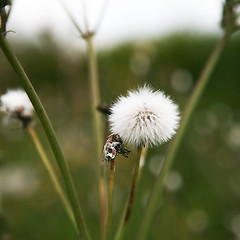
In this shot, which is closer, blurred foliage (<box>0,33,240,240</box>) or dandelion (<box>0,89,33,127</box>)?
dandelion (<box>0,89,33,127</box>)

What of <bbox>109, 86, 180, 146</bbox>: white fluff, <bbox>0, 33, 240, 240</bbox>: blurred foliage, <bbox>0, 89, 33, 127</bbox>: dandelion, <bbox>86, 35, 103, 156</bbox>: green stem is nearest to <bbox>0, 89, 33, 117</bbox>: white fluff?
<bbox>0, 89, 33, 127</bbox>: dandelion

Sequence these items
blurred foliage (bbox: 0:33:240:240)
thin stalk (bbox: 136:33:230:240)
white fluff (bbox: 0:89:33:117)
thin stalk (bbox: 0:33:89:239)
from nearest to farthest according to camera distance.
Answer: thin stalk (bbox: 0:33:89:239), thin stalk (bbox: 136:33:230:240), white fluff (bbox: 0:89:33:117), blurred foliage (bbox: 0:33:240:240)

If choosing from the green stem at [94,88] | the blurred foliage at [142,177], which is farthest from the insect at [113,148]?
the blurred foliage at [142,177]

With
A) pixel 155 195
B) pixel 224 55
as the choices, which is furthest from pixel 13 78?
pixel 155 195

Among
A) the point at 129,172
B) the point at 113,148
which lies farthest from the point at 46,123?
the point at 129,172

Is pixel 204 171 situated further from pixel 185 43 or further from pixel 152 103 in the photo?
pixel 185 43

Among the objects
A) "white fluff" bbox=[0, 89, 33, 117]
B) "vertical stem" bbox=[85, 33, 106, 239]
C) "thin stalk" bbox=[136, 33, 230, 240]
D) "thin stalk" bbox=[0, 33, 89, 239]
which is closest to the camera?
"thin stalk" bbox=[0, 33, 89, 239]

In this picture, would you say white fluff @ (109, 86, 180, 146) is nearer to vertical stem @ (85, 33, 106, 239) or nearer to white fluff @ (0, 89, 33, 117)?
vertical stem @ (85, 33, 106, 239)

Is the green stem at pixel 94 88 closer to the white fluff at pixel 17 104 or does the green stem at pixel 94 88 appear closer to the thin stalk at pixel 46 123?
the white fluff at pixel 17 104
